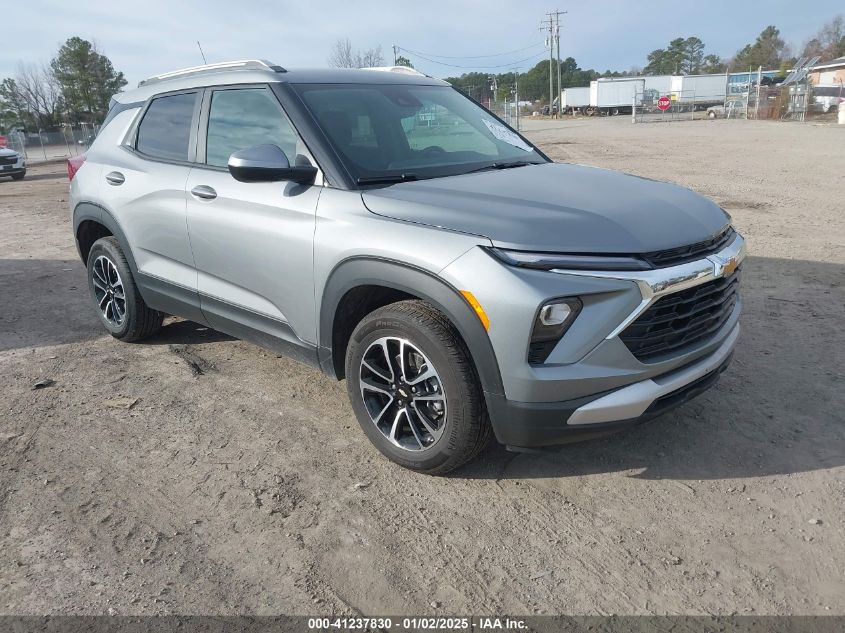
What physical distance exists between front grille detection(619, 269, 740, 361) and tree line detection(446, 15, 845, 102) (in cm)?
8282

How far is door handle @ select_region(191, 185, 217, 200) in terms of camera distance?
3.85 metres

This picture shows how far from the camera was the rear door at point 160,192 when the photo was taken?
4.14 m

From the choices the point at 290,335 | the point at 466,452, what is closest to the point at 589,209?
the point at 466,452

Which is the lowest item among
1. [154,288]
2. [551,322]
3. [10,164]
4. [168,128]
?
[10,164]

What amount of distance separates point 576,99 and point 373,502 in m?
67.3

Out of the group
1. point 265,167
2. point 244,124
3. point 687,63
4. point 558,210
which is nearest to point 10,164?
point 244,124

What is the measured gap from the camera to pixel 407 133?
12.5 feet

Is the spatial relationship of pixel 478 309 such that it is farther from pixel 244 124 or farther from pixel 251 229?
pixel 244 124

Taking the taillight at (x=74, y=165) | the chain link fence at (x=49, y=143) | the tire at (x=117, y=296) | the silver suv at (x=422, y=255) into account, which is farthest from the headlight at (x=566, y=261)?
the chain link fence at (x=49, y=143)

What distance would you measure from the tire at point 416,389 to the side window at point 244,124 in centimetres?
108

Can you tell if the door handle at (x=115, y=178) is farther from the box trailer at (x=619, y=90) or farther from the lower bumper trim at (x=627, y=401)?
the box trailer at (x=619, y=90)

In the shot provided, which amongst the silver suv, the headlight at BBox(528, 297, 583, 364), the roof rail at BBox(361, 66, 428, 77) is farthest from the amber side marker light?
the roof rail at BBox(361, 66, 428, 77)

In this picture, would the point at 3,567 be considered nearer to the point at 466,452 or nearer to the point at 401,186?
the point at 466,452

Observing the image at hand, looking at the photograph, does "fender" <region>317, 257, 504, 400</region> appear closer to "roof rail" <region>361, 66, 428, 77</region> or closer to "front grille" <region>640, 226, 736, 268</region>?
"front grille" <region>640, 226, 736, 268</region>
